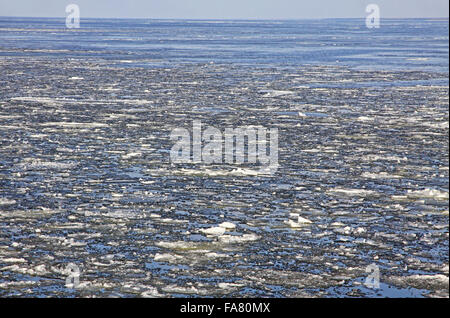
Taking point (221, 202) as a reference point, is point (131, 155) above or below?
above

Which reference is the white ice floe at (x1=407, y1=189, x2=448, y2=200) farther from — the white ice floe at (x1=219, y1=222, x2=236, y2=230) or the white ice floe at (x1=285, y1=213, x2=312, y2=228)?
the white ice floe at (x1=219, y1=222, x2=236, y2=230)

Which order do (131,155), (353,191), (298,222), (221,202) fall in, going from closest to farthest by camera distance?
(298,222) → (221,202) → (353,191) → (131,155)

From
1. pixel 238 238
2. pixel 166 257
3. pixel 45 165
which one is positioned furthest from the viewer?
pixel 45 165

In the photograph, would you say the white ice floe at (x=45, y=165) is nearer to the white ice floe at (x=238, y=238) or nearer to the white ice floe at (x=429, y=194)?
the white ice floe at (x=238, y=238)

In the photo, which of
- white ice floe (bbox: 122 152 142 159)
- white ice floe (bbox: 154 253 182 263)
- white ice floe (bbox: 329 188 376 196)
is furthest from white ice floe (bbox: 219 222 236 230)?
white ice floe (bbox: 122 152 142 159)

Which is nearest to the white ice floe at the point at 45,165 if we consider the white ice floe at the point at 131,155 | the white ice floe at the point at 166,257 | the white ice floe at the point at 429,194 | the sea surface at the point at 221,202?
the sea surface at the point at 221,202

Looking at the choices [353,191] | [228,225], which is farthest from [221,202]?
[353,191]

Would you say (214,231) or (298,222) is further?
(298,222)

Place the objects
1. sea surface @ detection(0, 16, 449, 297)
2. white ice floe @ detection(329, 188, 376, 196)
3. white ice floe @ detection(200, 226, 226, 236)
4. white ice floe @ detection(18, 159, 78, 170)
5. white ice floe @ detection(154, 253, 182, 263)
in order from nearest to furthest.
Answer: sea surface @ detection(0, 16, 449, 297)
white ice floe @ detection(154, 253, 182, 263)
white ice floe @ detection(200, 226, 226, 236)
white ice floe @ detection(329, 188, 376, 196)
white ice floe @ detection(18, 159, 78, 170)

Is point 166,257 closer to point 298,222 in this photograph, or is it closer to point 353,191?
point 298,222

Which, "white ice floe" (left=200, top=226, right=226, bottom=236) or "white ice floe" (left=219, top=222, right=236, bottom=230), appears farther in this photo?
"white ice floe" (left=219, top=222, right=236, bottom=230)

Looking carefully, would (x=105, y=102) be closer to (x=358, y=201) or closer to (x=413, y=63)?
(x=358, y=201)
